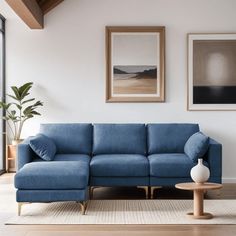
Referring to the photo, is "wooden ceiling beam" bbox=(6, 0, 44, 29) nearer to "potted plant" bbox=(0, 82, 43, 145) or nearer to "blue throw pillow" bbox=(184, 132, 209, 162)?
"potted plant" bbox=(0, 82, 43, 145)

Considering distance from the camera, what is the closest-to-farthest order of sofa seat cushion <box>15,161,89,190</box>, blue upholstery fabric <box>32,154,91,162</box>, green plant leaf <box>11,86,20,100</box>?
Answer: 1. sofa seat cushion <box>15,161,89,190</box>
2. blue upholstery fabric <box>32,154,91,162</box>
3. green plant leaf <box>11,86,20,100</box>

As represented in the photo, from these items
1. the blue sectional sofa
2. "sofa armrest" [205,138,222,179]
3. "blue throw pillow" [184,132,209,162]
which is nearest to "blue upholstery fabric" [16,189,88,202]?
the blue sectional sofa

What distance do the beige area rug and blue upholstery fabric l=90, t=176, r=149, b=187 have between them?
0.23 m

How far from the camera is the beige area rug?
14.6ft

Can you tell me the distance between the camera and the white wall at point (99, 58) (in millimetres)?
6730

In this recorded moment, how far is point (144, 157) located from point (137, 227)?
67.2 inches

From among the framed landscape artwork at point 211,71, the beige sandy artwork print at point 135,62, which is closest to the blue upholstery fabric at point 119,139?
the beige sandy artwork print at point 135,62

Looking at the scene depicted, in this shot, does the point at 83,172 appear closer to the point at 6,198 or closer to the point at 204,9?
the point at 6,198

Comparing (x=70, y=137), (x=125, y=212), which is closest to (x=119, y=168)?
(x=125, y=212)

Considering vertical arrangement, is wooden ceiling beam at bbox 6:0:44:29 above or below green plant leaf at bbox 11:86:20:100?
above

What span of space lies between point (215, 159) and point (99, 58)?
223 cm

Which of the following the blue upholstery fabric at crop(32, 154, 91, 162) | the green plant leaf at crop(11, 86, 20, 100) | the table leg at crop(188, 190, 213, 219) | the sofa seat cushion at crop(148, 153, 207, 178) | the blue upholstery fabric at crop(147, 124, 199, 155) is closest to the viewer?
the table leg at crop(188, 190, 213, 219)

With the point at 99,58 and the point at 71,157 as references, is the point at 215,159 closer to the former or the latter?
the point at 71,157

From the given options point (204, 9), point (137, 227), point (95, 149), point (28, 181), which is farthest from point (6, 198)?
point (204, 9)
